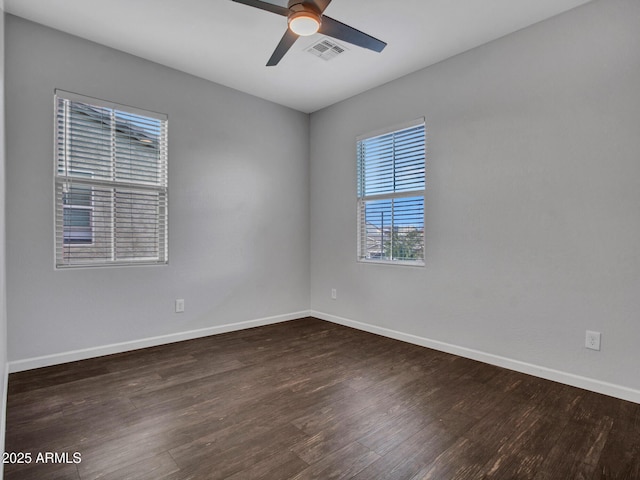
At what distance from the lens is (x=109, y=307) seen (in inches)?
123

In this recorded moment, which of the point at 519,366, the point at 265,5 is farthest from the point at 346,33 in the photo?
the point at 519,366

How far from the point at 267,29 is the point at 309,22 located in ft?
2.79

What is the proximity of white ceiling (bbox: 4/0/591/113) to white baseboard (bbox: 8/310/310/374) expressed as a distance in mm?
2572

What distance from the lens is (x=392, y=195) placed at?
12.2ft

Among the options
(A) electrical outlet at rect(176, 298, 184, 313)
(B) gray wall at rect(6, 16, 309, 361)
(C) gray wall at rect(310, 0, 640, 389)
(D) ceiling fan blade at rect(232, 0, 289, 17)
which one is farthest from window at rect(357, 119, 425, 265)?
(A) electrical outlet at rect(176, 298, 184, 313)

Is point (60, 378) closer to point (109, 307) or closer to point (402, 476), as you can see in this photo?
point (109, 307)

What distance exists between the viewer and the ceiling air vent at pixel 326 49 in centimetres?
296

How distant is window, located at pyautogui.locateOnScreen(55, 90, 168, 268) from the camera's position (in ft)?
9.57

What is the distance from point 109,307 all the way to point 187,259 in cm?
79

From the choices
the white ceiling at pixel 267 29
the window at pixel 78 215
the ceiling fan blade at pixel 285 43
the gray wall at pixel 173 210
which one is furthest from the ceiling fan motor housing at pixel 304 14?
the window at pixel 78 215

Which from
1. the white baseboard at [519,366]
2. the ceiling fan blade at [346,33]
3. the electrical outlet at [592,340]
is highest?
the ceiling fan blade at [346,33]

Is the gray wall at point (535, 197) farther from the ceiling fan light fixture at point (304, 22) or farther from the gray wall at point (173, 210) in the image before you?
the ceiling fan light fixture at point (304, 22)

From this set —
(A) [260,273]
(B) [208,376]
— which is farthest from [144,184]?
(B) [208,376]

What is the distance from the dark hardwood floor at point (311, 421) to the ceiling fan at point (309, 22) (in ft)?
7.46
